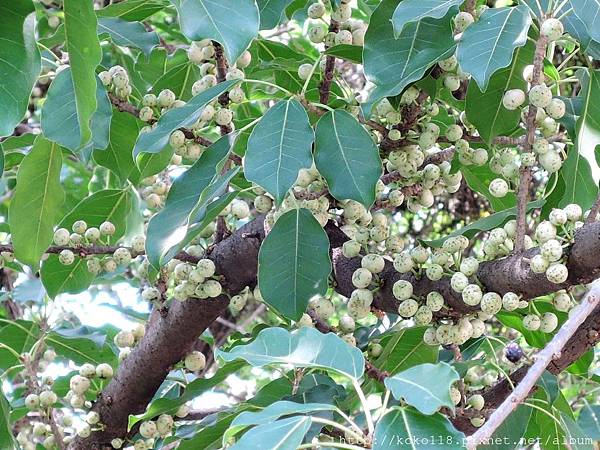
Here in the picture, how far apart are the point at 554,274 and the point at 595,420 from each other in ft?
2.99

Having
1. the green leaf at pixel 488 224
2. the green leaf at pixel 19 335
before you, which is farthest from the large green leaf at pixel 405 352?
the green leaf at pixel 19 335

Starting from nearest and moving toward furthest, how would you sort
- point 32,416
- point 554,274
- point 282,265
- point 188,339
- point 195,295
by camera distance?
1. point 554,274
2. point 282,265
3. point 195,295
4. point 188,339
5. point 32,416

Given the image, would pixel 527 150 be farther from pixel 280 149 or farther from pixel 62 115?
pixel 62 115

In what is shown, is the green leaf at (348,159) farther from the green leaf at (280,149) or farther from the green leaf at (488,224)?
the green leaf at (488,224)

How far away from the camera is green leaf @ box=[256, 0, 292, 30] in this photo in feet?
5.30

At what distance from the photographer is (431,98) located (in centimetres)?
166

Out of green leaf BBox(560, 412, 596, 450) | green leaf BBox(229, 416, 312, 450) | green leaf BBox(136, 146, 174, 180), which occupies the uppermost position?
green leaf BBox(229, 416, 312, 450)

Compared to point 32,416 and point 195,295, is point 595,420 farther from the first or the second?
point 32,416

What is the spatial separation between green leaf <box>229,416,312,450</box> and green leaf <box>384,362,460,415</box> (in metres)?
0.13

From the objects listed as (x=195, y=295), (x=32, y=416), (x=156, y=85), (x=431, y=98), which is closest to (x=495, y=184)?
(x=431, y=98)

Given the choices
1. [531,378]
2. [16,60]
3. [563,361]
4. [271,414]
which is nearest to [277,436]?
[271,414]

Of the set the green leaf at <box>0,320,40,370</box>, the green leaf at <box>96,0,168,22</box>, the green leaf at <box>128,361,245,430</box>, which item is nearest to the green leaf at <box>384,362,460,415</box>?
the green leaf at <box>128,361,245,430</box>

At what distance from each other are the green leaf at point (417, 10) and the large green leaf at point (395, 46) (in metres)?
0.10

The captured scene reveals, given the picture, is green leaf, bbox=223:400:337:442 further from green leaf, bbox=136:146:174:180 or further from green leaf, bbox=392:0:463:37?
green leaf, bbox=136:146:174:180
